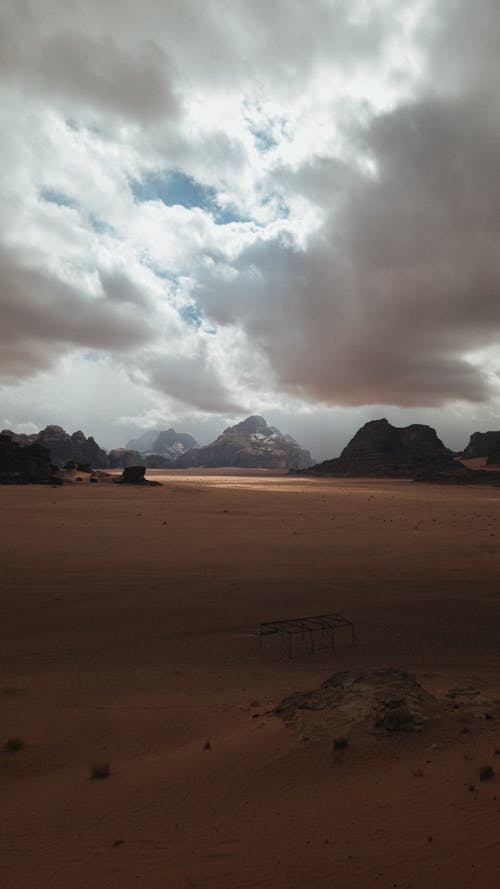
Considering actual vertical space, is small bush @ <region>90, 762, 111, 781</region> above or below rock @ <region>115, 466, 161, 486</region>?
below

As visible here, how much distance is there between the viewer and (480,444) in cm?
16375

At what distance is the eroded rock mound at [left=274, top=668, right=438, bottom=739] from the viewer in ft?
18.8

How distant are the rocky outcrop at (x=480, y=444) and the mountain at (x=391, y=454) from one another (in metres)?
26.4

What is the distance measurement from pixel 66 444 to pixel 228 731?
6233 inches

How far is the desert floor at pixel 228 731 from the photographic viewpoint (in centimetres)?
377

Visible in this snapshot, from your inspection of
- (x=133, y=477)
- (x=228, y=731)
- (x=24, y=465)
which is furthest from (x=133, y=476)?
(x=228, y=731)

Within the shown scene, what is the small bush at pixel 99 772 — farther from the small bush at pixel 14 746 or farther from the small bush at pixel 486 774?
the small bush at pixel 486 774

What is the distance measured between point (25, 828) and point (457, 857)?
425 centimetres

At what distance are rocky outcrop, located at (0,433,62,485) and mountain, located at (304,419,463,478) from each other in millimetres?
93449

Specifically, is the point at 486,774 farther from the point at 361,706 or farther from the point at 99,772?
the point at 99,772

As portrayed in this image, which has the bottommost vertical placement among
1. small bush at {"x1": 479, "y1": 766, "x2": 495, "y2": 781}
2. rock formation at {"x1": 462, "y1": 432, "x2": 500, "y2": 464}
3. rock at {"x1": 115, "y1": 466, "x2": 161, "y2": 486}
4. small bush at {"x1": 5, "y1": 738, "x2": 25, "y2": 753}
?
small bush at {"x1": 5, "y1": 738, "x2": 25, "y2": 753}

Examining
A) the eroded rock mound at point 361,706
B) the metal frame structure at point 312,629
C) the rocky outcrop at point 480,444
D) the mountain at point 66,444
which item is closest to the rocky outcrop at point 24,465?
the metal frame structure at point 312,629

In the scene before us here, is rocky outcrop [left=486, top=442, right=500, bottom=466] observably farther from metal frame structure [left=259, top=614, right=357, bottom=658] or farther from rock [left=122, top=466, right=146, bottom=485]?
metal frame structure [left=259, top=614, right=357, bottom=658]

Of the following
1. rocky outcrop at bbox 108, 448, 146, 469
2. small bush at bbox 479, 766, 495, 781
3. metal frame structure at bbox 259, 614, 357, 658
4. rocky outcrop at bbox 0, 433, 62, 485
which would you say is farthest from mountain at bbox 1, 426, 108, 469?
small bush at bbox 479, 766, 495, 781
